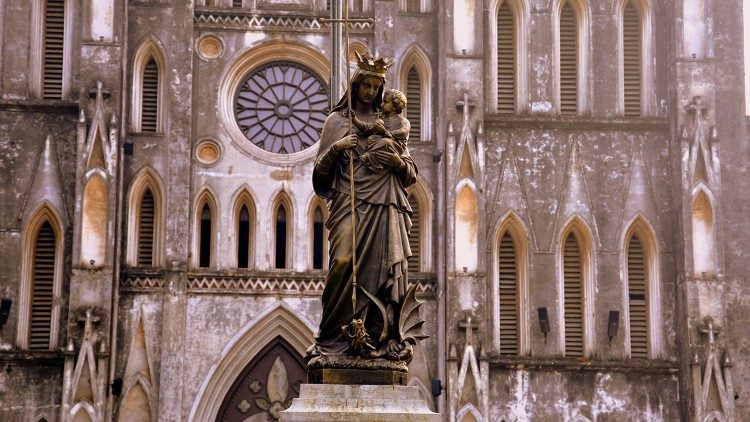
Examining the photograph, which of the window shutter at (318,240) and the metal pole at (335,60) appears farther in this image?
the window shutter at (318,240)

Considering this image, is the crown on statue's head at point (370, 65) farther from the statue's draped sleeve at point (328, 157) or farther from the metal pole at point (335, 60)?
the metal pole at point (335, 60)

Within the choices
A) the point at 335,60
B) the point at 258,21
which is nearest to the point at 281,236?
the point at 258,21

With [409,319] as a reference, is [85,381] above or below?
below

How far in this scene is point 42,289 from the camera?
2670 cm

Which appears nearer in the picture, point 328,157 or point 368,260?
point 368,260

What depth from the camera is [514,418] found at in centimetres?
2653

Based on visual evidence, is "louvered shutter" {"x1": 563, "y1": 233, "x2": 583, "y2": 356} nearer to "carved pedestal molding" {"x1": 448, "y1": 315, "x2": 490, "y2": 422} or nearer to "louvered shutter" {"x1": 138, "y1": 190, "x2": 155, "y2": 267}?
"carved pedestal molding" {"x1": 448, "y1": 315, "x2": 490, "y2": 422}

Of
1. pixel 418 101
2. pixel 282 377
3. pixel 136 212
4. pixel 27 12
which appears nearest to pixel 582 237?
pixel 418 101

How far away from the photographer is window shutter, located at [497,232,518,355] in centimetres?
2722

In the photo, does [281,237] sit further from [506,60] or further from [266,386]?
[506,60]

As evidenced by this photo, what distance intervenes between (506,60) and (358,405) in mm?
19956

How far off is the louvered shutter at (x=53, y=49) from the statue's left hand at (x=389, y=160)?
18842mm

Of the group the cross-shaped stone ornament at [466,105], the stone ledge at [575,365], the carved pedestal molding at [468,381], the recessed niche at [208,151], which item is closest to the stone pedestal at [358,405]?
the carved pedestal molding at [468,381]

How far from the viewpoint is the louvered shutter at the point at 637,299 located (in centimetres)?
2722
